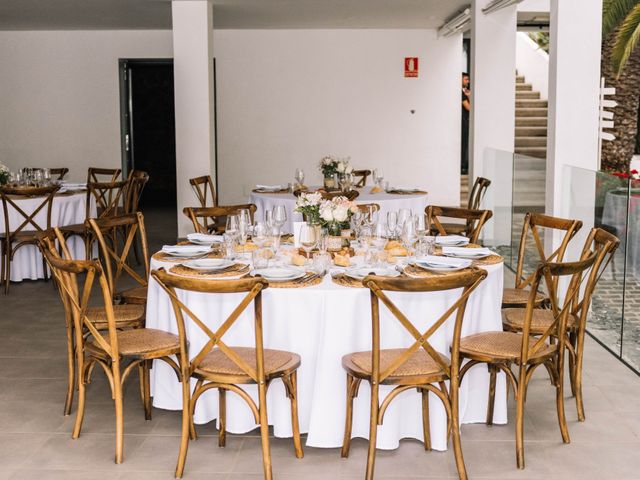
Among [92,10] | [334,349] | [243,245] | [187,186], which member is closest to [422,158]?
[187,186]

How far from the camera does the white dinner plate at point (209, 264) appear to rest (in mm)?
3925

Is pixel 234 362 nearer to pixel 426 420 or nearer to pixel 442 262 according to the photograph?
pixel 426 420

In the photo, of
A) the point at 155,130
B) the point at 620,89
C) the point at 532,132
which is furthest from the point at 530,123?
the point at 155,130

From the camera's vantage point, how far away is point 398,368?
3.36m

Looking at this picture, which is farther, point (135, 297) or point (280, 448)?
point (135, 297)

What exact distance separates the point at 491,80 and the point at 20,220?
17.9 feet

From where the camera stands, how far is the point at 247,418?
12.5 feet

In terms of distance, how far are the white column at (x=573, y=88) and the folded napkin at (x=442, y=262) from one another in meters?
2.65

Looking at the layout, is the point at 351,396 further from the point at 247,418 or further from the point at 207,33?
the point at 207,33

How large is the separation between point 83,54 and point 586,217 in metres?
8.97

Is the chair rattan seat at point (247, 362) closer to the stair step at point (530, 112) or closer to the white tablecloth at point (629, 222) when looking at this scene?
the white tablecloth at point (629, 222)

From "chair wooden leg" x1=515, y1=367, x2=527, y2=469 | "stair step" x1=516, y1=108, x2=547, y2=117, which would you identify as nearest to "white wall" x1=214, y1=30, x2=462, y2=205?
Answer: "stair step" x1=516, y1=108, x2=547, y2=117

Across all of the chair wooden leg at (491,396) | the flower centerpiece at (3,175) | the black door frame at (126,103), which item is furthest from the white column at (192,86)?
the chair wooden leg at (491,396)

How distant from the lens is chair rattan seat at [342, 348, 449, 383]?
3318mm
